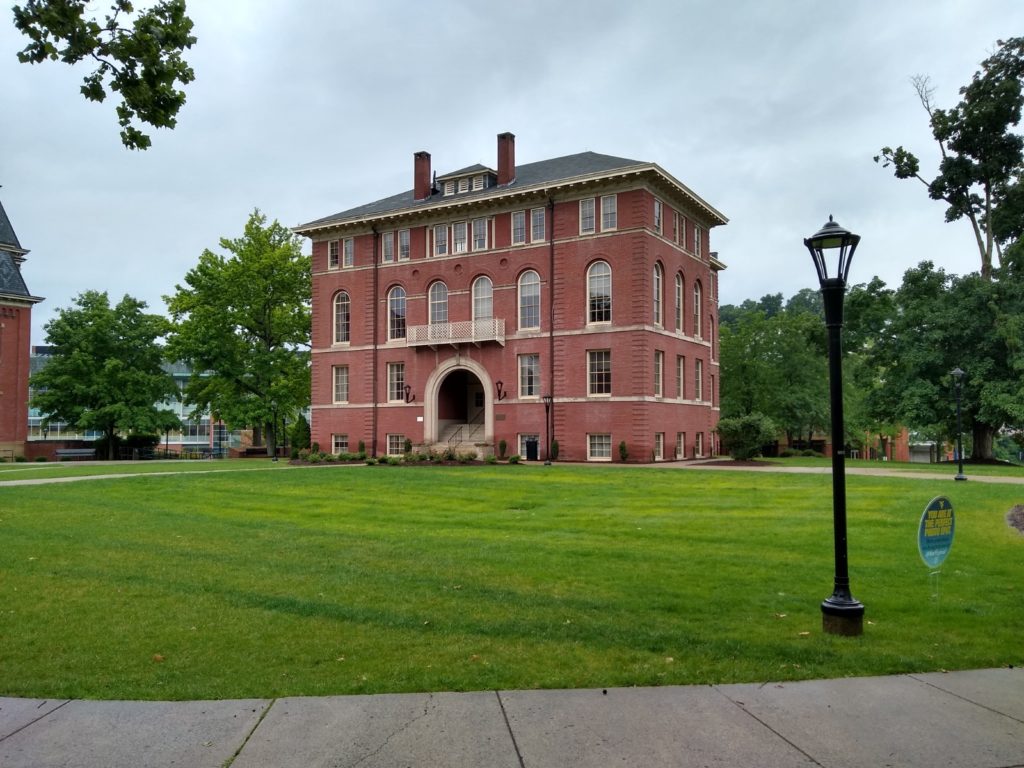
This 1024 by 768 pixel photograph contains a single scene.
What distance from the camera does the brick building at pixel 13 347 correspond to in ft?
178

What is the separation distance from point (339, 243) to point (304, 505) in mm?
30760

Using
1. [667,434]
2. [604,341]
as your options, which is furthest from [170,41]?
[667,434]

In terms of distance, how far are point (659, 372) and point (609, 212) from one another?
8.05 m

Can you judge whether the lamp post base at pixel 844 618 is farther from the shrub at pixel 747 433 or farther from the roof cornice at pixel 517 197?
the roof cornice at pixel 517 197

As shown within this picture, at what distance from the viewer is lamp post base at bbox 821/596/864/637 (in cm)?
664

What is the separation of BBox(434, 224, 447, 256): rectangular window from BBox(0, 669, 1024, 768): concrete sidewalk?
37406 millimetres

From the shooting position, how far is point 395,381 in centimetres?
4303

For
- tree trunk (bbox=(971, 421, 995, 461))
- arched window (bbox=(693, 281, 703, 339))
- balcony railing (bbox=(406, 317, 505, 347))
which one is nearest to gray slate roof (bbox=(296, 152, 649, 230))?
balcony railing (bbox=(406, 317, 505, 347))

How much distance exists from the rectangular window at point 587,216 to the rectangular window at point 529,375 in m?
6.60

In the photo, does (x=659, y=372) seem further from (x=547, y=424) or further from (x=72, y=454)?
(x=72, y=454)

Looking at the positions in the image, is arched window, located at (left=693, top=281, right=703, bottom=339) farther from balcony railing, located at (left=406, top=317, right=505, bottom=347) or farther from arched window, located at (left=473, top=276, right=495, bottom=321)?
arched window, located at (left=473, top=276, right=495, bottom=321)

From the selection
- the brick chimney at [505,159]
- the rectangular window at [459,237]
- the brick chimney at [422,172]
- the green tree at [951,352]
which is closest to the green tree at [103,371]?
the brick chimney at [422,172]

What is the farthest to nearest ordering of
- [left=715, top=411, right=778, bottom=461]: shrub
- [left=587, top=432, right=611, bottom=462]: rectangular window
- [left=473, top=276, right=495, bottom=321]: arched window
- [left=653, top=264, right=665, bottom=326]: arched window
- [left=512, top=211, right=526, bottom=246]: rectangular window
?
[left=473, top=276, right=495, bottom=321]: arched window < [left=512, top=211, right=526, bottom=246]: rectangular window < [left=653, top=264, right=665, bottom=326]: arched window < [left=587, top=432, right=611, bottom=462]: rectangular window < [left=715, top=411, right=778, bottom=461]: shrub

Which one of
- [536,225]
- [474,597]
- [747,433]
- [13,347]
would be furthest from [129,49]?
[13,347]
